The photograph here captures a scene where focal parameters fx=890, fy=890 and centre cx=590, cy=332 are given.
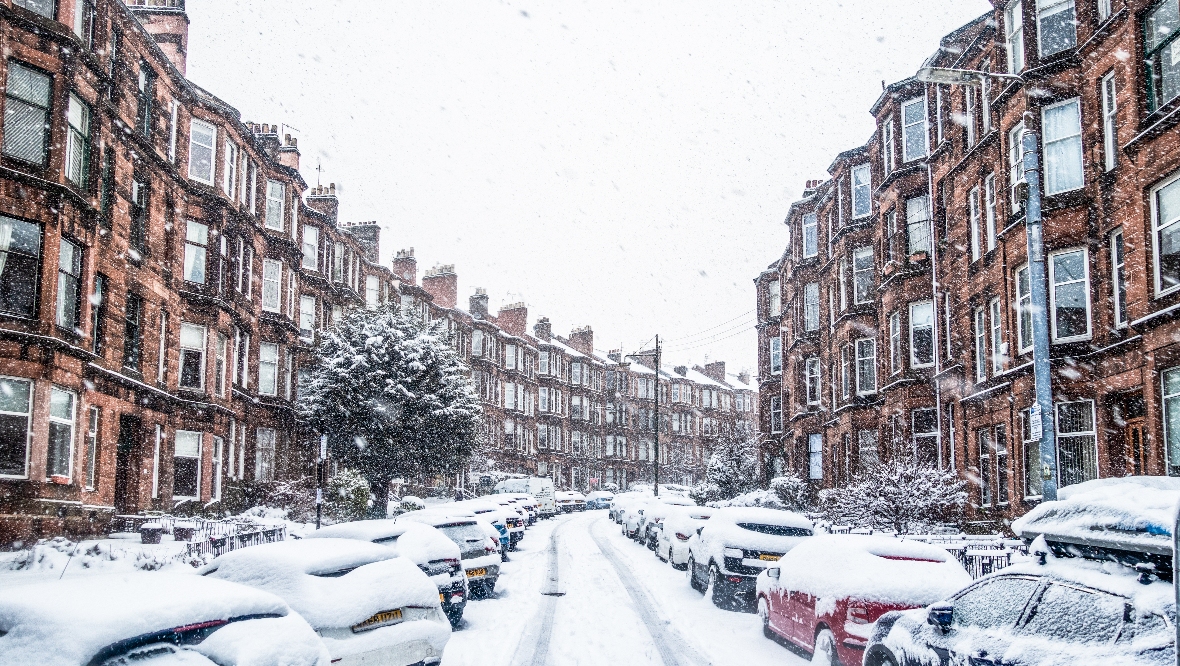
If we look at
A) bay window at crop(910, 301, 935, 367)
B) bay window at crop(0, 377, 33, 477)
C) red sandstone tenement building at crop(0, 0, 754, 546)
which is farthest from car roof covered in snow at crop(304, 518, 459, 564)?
bay window at crop(910, 301, 935, 367)

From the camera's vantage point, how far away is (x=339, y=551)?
322 inches

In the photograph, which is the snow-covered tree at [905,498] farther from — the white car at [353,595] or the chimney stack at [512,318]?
the chimney stack at [512,318]

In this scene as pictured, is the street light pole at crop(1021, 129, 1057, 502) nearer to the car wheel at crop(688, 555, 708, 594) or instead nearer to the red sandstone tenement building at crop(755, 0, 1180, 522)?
the red sandstone tenement building at crop(755, 0, 1180, 522)

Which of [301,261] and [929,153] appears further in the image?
[301,261]

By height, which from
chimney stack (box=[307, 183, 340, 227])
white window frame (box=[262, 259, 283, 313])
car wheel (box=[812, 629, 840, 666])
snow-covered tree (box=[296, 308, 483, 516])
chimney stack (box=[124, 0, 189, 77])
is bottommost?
car wheel (box=[812, 629, 840, 666])

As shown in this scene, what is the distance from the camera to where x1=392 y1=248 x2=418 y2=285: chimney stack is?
53.6 meters

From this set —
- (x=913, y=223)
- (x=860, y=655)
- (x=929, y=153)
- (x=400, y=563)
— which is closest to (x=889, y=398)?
(x=913, y=223)

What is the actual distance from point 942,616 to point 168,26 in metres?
30.5

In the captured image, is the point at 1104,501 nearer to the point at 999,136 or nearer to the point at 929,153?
the point at 999,136

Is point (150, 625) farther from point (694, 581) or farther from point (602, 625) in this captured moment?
point (694, 581)

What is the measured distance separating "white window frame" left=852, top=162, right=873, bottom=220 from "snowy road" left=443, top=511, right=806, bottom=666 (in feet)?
64.5

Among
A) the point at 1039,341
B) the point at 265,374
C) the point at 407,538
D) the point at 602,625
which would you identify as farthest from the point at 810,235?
the point at 407,538

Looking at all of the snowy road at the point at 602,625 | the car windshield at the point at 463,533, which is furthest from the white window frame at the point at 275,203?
the car windshield at the point at 463,533

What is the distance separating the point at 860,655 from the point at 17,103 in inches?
719
